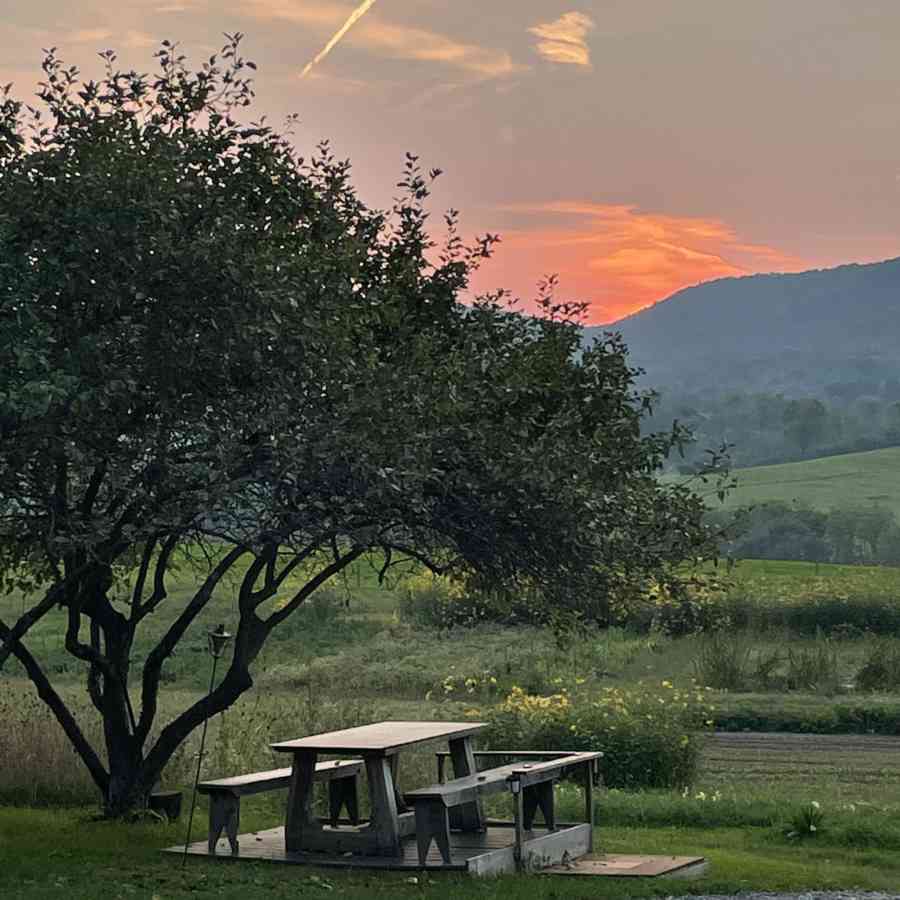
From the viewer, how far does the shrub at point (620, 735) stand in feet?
65.2

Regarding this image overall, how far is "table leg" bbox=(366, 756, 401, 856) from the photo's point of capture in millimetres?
13289

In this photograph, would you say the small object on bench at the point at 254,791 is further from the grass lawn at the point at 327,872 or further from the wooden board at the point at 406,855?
the grass lawn at the point at 327,872

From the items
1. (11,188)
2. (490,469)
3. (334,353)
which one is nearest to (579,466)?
(490,469)

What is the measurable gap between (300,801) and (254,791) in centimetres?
44

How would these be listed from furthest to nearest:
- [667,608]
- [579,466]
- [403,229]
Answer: [667,608] < [403,229] < [579,466]

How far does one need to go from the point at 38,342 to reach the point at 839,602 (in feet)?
113

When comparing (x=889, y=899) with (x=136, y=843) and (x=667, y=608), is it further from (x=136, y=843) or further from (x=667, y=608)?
(x=667, y=608)

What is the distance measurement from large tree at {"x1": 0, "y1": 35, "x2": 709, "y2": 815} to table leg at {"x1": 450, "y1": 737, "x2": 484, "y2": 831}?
1696mm

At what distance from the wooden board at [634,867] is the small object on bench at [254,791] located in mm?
2387

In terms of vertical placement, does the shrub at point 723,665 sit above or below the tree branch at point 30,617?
below

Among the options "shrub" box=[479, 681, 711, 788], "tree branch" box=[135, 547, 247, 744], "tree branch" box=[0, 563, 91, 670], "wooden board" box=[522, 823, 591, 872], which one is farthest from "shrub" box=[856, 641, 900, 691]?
"tree branch" box=[0, 563, 91, 670]

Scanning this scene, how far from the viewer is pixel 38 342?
10898mm

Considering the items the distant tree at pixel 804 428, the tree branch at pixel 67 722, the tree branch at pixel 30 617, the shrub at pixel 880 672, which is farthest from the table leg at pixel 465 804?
the distant tree at pixel 804 428

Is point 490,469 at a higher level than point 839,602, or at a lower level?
higher
